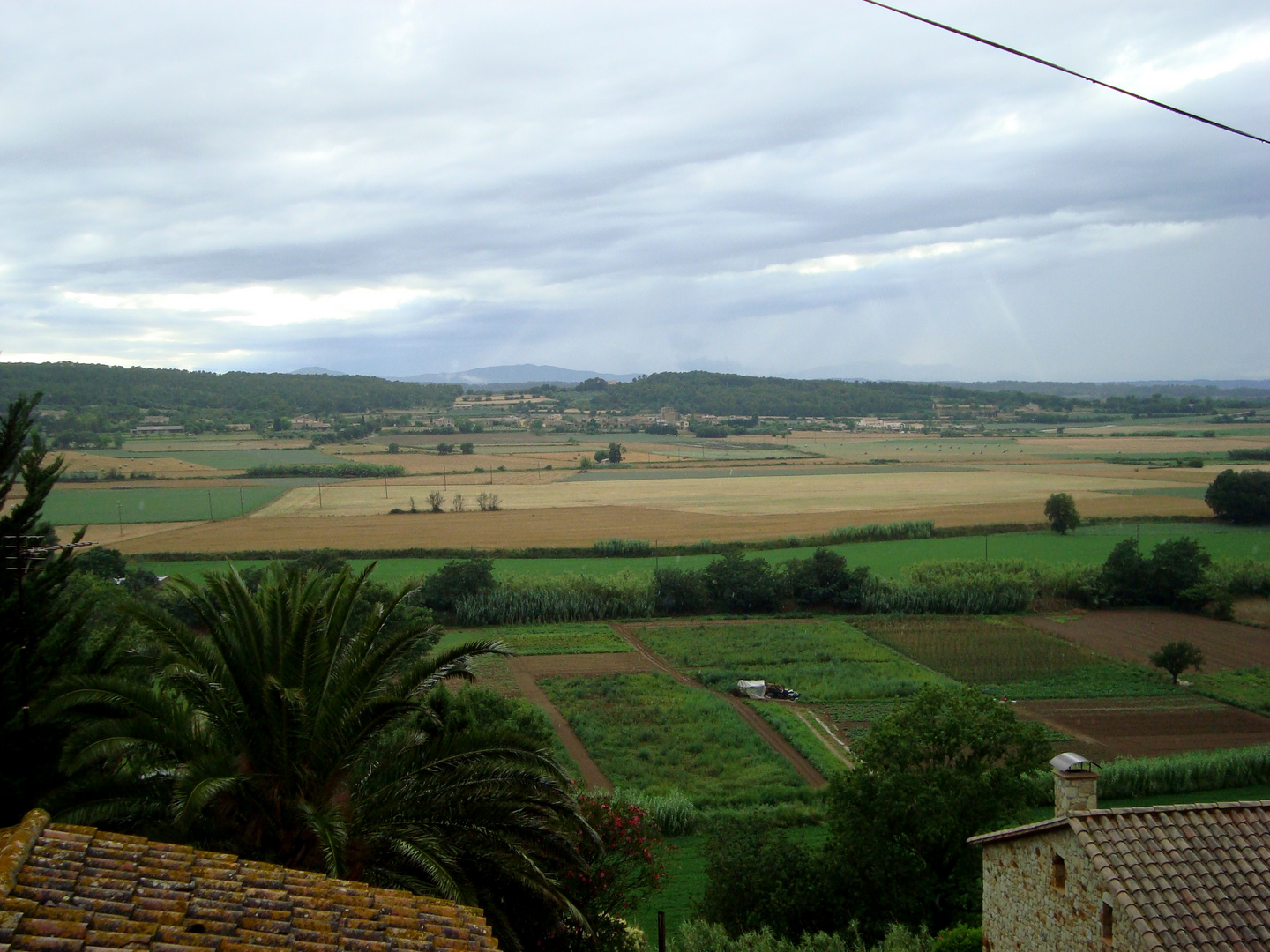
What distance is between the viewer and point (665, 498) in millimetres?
69812

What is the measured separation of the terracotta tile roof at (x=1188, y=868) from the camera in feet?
24.8

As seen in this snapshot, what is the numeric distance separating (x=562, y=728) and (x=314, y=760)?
19559mm

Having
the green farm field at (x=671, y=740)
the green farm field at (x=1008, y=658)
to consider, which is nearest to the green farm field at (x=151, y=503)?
the green farm field at (x=671, y=740)

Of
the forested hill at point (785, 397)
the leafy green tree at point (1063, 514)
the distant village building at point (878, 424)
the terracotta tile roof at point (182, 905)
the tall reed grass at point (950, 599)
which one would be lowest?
the tall reed grass at point (950, 599)

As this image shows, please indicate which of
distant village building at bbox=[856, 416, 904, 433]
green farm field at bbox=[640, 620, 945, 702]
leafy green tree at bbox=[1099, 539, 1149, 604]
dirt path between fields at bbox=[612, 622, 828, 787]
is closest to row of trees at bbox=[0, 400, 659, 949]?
dirt path between fields at bbox=[612, 622, 828, 787]

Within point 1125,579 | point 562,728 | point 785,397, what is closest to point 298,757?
point 562,728

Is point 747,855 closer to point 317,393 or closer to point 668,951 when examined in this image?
point 668,951

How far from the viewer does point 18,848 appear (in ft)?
20.3

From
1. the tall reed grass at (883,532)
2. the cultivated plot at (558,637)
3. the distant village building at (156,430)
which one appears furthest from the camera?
the distant village building at (156,430)

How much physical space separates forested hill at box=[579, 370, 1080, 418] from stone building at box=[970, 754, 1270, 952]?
14275cm

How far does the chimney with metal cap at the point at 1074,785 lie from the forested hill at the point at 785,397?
14187cm

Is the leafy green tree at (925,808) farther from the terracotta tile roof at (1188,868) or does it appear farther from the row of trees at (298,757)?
the terracotta tile roof at (1188,868)

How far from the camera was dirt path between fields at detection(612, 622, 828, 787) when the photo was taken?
24483mm

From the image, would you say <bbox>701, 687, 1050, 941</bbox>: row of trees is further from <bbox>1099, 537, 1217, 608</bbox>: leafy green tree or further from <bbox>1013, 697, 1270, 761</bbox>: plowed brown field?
<bbox>1099, 537, 1217, 608</bbox>: leafy green tree
